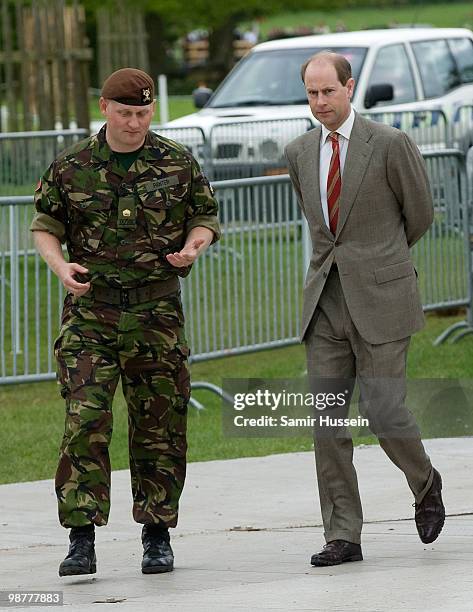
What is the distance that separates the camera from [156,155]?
251 inches

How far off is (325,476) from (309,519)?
3.30 ft

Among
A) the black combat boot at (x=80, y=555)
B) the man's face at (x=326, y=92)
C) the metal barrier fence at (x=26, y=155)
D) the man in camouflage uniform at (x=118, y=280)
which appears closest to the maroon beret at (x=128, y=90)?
the man in camouflage uniform at (x=118, y=280)

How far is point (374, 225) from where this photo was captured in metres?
6.35

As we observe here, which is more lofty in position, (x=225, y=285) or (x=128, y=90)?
(x=128, y=90)

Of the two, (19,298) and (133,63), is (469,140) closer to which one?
(19,298)

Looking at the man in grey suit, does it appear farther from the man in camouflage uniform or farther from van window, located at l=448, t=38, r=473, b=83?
van window, located at l=448, t=38, r=473, b=83

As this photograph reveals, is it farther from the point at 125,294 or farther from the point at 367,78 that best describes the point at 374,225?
the point at 367,78

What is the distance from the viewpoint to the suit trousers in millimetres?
6367

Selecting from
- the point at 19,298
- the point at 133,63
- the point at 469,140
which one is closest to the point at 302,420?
the point at 19,298

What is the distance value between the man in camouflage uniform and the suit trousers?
53 centimetres

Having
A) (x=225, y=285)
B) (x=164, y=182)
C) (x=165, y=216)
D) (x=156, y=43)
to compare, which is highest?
(x=164, y=182)

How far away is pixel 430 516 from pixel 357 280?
0.94m

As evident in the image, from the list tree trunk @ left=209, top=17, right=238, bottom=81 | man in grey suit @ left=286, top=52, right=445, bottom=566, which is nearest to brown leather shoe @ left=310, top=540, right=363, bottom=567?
man in grey suit @ left=286, top=52, right=445, bottom=566

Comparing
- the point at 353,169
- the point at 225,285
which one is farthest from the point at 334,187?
the point at 225,285
